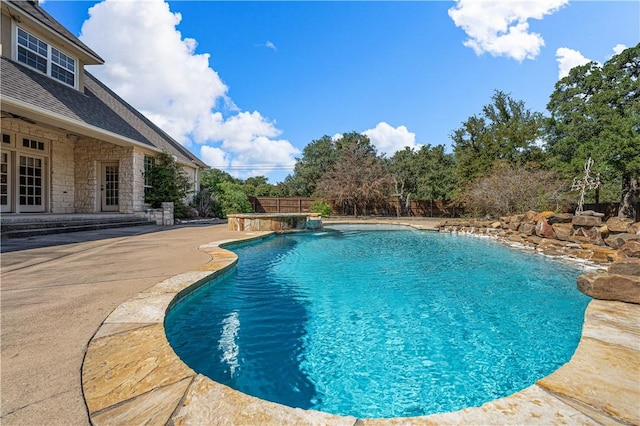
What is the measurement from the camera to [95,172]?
11938mm

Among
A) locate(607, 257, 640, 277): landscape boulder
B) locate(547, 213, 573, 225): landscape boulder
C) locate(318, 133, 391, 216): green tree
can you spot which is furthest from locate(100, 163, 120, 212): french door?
locate(547, 213, 573, 225): landscape boulder

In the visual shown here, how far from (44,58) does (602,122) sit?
2594 cm

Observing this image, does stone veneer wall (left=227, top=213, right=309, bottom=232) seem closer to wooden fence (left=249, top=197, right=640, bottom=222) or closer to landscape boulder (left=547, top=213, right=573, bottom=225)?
landscape boulder (left=547, top=213, right=573, bottom=225)

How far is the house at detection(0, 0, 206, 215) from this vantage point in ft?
28.9

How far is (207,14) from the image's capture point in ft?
35.5

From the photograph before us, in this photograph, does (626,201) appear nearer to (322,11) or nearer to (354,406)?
(322,11)

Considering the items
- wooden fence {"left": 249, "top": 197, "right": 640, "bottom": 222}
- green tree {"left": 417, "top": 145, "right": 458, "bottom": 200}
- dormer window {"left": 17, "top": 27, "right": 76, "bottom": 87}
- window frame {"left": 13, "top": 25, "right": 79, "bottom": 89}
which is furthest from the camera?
green tree {"left": 417, "top": 145, "right": 458, "bottom": 200}

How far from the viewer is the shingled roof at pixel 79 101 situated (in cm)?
808

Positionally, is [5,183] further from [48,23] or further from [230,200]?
[230,200]

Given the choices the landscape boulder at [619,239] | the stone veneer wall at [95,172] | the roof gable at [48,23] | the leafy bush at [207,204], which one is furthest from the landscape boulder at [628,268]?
the leafy bush at [207,204]

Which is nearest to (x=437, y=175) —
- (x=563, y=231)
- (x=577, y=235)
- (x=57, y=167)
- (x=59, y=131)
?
(x=563, y=231)

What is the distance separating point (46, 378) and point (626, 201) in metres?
23.5

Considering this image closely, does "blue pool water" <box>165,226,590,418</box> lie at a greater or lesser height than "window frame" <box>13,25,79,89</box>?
lesser

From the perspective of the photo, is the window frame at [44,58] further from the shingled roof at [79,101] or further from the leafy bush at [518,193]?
the leafy bush at [518,193]
